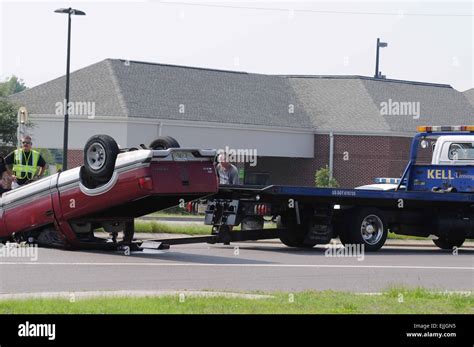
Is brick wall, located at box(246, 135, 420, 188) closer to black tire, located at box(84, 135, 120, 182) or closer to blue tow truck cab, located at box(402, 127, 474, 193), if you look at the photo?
blue tow truck cab, located at box(402, 127, 474, 193)

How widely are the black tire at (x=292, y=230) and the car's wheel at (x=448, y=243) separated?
3505mm

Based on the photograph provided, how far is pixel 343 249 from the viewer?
21125 mm

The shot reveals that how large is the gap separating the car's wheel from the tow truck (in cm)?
3

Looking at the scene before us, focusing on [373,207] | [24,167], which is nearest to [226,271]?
[24,167]

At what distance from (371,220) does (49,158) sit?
33.1 m

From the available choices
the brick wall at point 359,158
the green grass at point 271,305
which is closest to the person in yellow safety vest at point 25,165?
the green grass at point 271,305

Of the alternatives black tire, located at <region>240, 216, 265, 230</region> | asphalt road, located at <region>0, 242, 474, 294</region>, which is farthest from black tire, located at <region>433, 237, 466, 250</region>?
black tire, located at <region>240, 216, 265, 230</region>

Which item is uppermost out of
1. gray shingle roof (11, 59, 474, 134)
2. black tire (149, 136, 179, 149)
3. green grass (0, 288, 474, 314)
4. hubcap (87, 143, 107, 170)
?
gray shingle roof (11, 59, 474, 134)

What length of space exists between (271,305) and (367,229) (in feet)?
33.4

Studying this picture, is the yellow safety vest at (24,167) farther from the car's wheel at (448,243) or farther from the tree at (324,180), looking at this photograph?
the tree at (324,180)

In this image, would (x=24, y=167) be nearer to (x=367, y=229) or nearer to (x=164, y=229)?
(x=164, y=229)

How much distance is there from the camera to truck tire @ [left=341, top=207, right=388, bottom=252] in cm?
2088

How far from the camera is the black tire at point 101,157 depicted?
17.3 m
